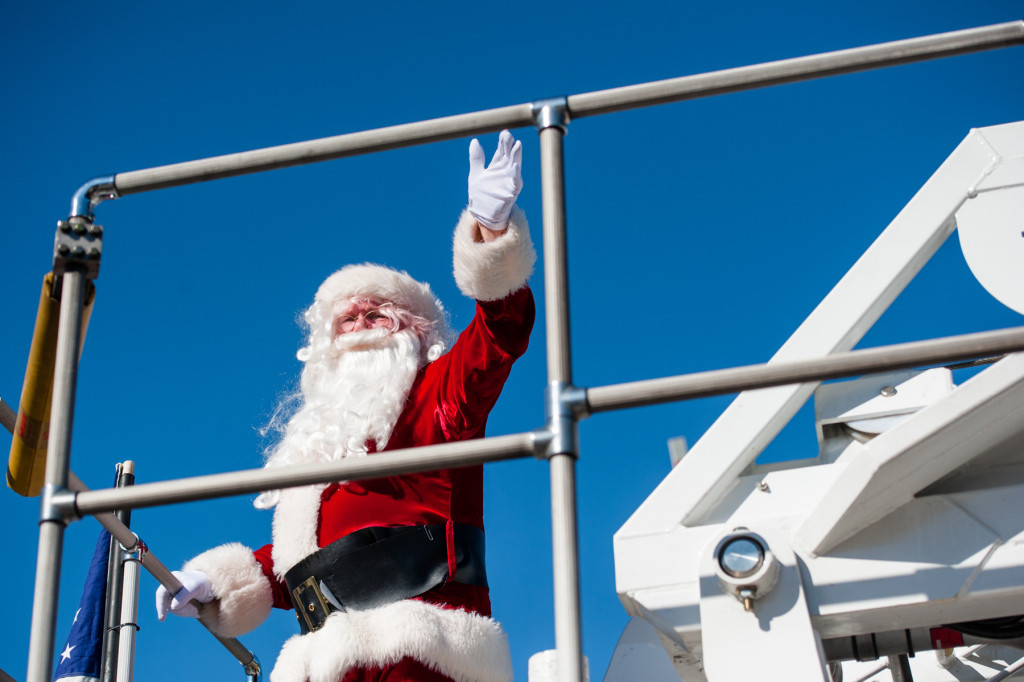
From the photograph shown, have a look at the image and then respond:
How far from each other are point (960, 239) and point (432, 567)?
5.10ft

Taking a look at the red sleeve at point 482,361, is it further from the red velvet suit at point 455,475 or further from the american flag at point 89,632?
the american flag at point 89,632

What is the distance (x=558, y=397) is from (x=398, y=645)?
136 cm

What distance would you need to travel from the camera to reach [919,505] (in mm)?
2262

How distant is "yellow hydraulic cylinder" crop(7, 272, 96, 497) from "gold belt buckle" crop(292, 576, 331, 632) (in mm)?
1173

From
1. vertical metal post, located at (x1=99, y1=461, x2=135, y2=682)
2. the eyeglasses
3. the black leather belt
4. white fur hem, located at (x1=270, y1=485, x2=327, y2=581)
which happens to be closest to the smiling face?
the eyeglasses

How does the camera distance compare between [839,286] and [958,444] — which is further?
[839,286]

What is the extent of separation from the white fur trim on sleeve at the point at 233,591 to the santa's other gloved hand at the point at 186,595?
22mm

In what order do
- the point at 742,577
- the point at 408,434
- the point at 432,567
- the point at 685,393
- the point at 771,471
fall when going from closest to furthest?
the point at 685,393 → the point at 742,577 → the point at 771,471 → the point at 432,567 → the point at 408,434

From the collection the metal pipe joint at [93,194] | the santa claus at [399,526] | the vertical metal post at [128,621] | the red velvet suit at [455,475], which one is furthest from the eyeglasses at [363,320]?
the vertical metal post at [128,621]

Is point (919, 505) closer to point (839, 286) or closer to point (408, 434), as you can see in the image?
point (839, 286)

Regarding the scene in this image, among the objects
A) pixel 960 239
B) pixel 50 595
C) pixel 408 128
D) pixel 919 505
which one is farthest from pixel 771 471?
pixel 50 595

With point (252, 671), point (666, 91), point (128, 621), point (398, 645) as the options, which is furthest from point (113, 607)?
point (666, 91)

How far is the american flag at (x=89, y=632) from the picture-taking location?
521cm

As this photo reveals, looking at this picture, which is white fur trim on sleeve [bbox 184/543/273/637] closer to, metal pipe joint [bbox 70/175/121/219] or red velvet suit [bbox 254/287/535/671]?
red velvet suit [bbox 254/287/535/671]
